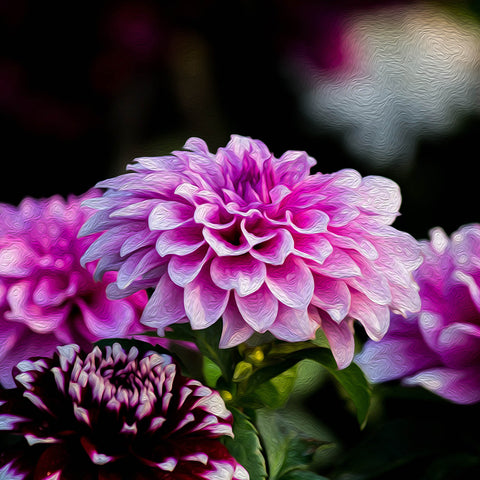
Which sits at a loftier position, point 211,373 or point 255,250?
point 255,250

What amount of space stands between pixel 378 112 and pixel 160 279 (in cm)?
30

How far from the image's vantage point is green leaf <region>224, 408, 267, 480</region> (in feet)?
1.16

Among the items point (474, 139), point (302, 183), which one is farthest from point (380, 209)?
point (474, 139)

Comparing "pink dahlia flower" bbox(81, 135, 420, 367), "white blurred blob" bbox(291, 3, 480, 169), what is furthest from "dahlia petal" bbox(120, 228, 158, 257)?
"white blurred blob" bbox(291, 3, 480, 169)

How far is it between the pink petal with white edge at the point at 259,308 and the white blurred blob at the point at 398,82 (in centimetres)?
27

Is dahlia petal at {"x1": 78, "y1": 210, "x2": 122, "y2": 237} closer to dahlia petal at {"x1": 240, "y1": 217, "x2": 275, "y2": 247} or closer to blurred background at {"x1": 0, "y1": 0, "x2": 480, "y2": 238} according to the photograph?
dahlia petal at {"x1": 240, "y1": 217, "x2": 275, "y2": 247}

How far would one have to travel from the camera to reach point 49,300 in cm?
42

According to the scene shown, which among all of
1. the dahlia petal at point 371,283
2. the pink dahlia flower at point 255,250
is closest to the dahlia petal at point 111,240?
the pink dahlia flower at point 255,250

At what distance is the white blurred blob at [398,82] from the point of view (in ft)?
1.87

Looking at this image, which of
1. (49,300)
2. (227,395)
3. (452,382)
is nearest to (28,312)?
(49,300)

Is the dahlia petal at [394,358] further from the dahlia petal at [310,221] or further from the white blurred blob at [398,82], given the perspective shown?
the white blurred blob at [398,82]

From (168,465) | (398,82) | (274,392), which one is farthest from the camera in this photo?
(398,82)

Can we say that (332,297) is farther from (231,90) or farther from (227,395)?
(231,90)

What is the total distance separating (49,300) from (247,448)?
138 mm
